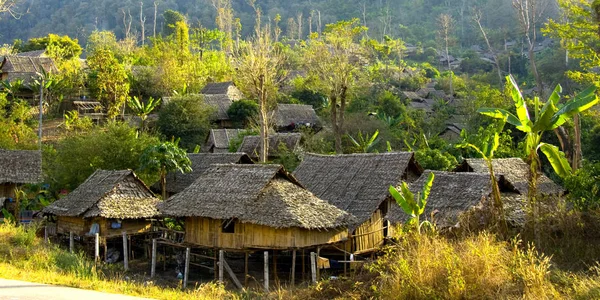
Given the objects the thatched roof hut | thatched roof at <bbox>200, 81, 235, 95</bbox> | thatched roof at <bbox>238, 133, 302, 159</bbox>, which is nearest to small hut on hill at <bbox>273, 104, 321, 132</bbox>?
thatched roof at <bbox>238, 133, 302, 159</bbox>

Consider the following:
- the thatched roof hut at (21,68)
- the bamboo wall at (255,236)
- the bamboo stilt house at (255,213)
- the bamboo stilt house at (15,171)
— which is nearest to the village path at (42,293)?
the bamboo stilt house at (255,213)

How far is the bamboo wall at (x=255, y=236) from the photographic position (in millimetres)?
19438

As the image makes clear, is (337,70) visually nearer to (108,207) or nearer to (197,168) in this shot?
(197,168)

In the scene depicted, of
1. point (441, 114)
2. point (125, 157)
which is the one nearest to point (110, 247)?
point (125, 157)

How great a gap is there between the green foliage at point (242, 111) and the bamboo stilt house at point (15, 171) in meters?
16.8

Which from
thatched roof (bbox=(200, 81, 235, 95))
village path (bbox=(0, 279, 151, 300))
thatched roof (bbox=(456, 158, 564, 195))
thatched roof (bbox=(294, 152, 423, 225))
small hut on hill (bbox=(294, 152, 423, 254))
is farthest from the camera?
thatched roof (bbox=(200, 81, 235, 95))

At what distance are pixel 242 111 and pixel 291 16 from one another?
212ft

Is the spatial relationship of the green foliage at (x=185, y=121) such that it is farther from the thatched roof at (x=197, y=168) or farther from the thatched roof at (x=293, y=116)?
the thatched roof at (x=197, y=168)

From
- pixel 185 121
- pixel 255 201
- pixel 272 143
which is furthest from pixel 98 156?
pixel 185 121

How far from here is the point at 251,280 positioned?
2133 cm

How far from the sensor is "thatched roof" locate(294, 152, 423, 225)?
2227 centimetres

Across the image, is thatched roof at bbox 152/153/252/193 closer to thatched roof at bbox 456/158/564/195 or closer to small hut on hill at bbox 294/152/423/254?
small hut on hill at bbox 294/152/423/254

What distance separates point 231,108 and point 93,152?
1622 cm

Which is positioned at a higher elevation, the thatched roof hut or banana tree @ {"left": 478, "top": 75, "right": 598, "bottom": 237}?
the thatched roof hut
